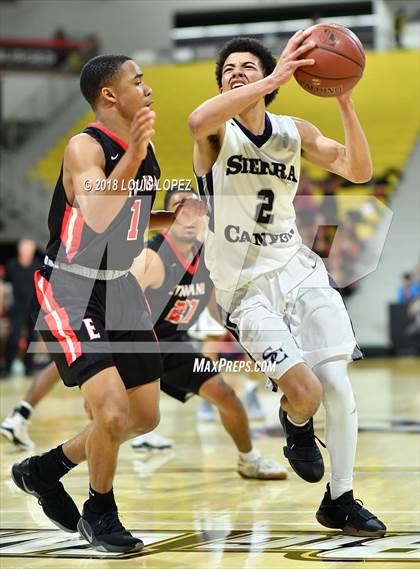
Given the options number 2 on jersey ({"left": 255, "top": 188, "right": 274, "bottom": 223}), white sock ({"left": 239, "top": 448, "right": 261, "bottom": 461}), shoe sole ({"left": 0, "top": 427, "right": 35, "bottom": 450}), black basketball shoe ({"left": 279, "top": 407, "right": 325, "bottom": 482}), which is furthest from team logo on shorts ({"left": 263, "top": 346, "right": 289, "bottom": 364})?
shoe sole ({"left": 0, "top": 427, "right": 35, "bottom": 450})

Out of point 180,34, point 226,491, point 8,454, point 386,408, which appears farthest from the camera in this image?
point 180,34

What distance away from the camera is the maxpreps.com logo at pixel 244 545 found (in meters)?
4.02

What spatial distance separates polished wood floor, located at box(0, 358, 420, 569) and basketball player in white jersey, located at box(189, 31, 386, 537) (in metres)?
0.35

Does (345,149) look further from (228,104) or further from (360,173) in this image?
(228,104)

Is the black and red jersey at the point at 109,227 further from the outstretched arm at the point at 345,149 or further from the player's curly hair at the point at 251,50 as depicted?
A: the outstretched arm at the point at 345,149

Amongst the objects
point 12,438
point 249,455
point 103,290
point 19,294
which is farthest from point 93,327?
point 19,294

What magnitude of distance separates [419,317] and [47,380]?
30.3 feet

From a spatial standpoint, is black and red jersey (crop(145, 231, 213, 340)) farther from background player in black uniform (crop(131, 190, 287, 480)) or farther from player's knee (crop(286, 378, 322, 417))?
player's knee (crop(286, 378, 322, 417))

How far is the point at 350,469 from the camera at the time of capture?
14.8 ft

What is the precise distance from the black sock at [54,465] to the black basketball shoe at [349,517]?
1175 millimetres

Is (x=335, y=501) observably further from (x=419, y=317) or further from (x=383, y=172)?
(x=383, y=172)

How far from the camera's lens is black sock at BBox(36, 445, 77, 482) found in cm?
466

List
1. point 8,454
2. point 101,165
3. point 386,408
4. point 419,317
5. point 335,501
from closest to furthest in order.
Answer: point 101,165
point 335,501
point 8,454
point 386,408
point 419,317

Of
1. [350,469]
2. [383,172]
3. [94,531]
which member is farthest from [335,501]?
[383,172]
